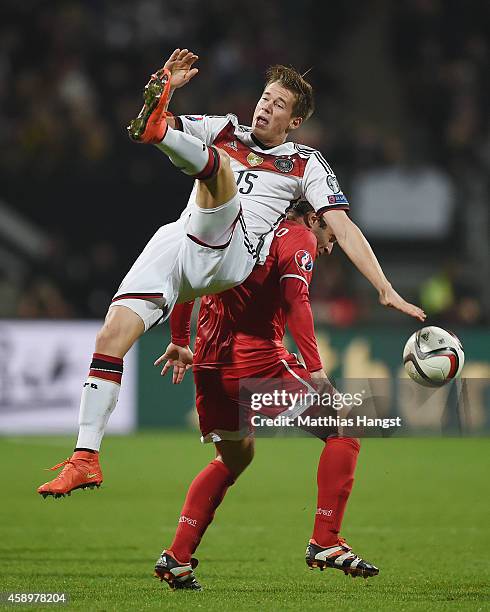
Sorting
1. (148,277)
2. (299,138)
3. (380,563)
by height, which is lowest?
(380,563)

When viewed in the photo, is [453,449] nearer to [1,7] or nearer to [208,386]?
[208,386]

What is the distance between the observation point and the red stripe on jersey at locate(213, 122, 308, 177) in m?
5.36

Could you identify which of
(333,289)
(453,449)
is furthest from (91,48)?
(453,449)

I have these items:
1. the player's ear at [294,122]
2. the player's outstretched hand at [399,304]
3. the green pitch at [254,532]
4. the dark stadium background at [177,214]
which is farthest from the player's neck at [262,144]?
the green pitch at [254,532]

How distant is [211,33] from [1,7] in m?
2.92

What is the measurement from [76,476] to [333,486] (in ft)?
4.02

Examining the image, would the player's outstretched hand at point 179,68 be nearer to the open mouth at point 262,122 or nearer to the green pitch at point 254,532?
the open mouth at point 262,122

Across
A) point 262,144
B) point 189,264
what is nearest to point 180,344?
point 189,264

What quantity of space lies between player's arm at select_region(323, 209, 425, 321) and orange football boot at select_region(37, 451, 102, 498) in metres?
1.32

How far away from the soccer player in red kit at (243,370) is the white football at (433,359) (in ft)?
1.57

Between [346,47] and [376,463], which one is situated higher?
[346,47]

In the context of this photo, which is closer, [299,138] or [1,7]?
[299,138]

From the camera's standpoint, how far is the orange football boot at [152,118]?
4508 millimetres

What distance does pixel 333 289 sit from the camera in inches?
540
